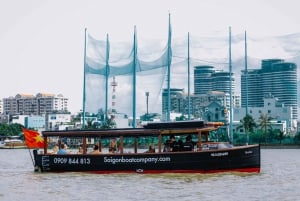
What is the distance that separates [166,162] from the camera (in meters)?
35.4

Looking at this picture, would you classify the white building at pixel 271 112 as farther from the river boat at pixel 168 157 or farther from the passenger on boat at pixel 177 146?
the passenger on boat at pixel 177 146

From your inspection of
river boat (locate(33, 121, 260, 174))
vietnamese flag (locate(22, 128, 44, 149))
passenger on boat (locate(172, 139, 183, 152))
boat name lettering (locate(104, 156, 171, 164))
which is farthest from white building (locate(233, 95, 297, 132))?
boat name lettering (locate(104, 156, 171, 164))

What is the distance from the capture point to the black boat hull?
35062mm

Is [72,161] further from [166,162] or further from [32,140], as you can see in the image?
[166,162]

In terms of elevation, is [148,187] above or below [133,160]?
below

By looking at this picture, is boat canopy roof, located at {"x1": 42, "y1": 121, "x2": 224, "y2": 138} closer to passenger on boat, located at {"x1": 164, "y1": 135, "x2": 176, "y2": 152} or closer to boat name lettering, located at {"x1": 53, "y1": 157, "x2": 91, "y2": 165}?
passenger on boat, located at {"x1": 164, "y1": 135, "x2": 176, "y2": 152}

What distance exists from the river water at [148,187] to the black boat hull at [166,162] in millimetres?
434

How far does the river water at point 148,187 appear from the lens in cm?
2717

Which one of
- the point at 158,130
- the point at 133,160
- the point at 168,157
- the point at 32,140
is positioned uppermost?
the point at 158,130

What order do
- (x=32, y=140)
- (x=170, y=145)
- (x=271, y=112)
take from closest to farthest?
(x=170, y=145), (x=32, y=140), (x=271, y=112)

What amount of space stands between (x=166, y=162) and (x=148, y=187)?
5.14m

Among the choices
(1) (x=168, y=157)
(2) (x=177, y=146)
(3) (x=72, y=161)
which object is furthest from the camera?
(3) (x=72, y=161)

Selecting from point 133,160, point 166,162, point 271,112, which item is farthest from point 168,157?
point 271,112

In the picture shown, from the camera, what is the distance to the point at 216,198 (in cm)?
2658
